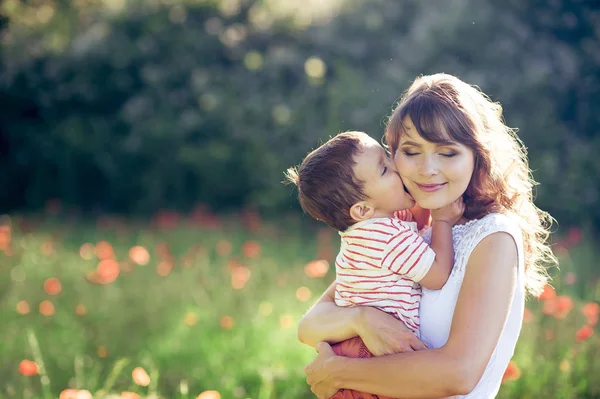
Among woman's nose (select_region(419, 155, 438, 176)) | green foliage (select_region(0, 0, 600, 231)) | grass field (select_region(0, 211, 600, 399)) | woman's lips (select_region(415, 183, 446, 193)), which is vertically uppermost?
green foliage (select_region(0, 0, 600, 231))

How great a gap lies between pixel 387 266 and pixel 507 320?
1.25ft

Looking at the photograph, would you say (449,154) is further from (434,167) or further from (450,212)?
(450,212)

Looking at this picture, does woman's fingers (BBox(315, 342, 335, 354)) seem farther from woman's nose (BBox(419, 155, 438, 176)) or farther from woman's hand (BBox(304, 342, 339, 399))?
woman's nose (BBox(419, 155, 438, 176))

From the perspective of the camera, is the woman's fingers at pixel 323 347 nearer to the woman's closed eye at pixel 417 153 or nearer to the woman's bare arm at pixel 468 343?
the woman's bare arm at pixel 468 343

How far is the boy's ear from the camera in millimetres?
2334

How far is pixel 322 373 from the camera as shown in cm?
227

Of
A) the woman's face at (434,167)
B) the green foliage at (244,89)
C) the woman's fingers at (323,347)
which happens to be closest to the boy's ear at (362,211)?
the woman's face at (434,167)

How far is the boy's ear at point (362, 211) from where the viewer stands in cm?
233

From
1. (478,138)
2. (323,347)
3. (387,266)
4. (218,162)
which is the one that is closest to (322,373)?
(323,347)

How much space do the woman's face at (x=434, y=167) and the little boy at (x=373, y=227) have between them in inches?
3.8

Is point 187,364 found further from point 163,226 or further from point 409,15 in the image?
point 409,15

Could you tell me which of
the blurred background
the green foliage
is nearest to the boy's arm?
the blurred background

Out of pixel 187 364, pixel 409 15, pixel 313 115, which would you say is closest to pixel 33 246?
pixel 187 364

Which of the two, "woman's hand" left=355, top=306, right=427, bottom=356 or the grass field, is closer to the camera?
"woman's hand" left=355, top=306, right=427, bottom=356
